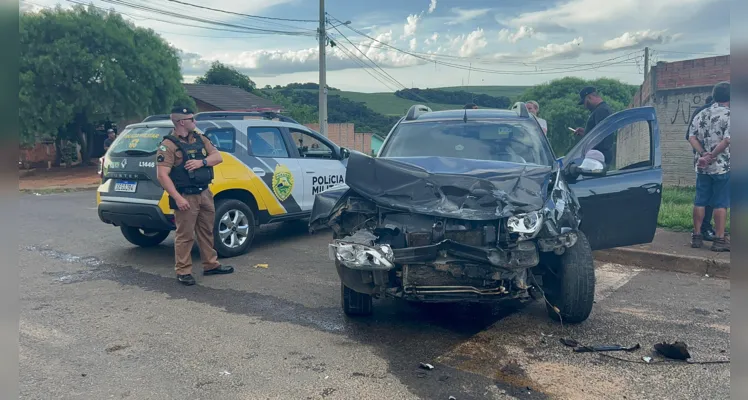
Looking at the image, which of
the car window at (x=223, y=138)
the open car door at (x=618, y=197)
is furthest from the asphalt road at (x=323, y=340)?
the car window at (x=223, y=138)

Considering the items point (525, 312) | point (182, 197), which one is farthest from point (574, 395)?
point (182, 197)

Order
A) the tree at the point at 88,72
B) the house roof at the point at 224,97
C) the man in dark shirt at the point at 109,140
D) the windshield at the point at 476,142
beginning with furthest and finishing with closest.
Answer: the house roof at the point at 224,97 → the tree at the point at 88,72 → the man in dark shirt at the point at 109,140 → the windshield at the point at 476,142

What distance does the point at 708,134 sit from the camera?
270 inches

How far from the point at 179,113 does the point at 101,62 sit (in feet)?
57.6

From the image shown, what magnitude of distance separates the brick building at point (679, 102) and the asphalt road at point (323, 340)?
A: 6654 millimetres

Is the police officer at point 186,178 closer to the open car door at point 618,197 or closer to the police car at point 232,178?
the police car at point 232,178

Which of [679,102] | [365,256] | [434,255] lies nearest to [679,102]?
[679,102]

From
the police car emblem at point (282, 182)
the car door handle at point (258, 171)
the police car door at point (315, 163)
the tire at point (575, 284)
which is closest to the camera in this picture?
the tire at point (575, 284)

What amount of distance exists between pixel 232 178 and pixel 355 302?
→ 3.15 m

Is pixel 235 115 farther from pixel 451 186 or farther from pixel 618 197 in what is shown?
pixel 618 197

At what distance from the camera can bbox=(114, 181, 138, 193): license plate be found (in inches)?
275

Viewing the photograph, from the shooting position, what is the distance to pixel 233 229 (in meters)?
7.36

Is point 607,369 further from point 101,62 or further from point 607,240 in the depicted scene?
point 101,62

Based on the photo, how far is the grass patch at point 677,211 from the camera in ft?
26.5
